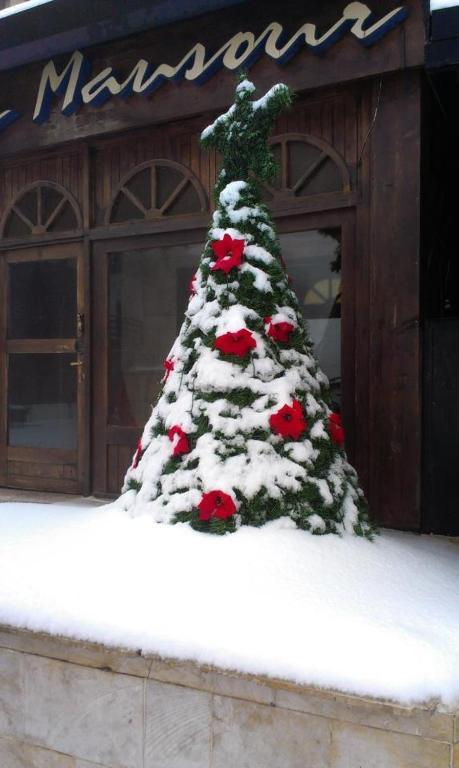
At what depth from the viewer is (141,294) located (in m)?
5.74

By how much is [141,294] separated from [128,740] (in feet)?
13.1

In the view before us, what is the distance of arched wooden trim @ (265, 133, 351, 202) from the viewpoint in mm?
4855

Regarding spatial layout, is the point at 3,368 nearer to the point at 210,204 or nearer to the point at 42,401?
the point at 42,401

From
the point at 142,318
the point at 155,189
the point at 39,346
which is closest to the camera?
the point at 155,189

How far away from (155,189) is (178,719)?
440 cm

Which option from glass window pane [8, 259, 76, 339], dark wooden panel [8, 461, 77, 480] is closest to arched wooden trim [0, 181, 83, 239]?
glass window pane [8, 259, 76, 339]

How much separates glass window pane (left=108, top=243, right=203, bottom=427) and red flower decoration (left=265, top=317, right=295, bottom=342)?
7.49 ft

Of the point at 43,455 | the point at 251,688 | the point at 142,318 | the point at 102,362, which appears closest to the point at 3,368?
the point at 43,455

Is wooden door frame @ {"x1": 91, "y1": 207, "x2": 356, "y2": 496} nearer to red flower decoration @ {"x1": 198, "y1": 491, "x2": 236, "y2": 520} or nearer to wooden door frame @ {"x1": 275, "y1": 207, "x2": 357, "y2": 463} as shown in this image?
wooden door frame @ {"x1": 275, "y1": 207, "x2": 357, "y2": 463}

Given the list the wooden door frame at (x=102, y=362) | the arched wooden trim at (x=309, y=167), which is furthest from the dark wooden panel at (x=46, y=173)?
the arched wooden trim at (x=309, y=167)

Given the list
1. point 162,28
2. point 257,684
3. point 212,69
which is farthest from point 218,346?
point 162,28

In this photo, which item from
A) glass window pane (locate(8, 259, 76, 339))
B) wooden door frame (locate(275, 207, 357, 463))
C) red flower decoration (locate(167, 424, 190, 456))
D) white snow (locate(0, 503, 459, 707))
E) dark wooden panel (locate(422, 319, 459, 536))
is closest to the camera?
white snow (locate(0, 503, 459, 707))

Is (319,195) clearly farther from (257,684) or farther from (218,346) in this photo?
(257,684)

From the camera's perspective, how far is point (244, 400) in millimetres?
3178
